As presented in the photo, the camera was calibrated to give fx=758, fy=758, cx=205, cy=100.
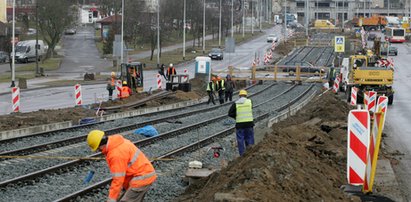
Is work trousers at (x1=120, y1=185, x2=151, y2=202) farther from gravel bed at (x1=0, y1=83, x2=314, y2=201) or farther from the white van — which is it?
the white van

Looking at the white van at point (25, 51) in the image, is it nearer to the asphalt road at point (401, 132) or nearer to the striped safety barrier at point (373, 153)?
the asphalt road at point (401, 132)

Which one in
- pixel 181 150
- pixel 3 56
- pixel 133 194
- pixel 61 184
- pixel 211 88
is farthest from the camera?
pixel 3 56

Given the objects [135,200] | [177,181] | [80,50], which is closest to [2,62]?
[80,50]

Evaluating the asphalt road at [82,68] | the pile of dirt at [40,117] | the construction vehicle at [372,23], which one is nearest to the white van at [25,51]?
Answer: the asphalt road at [82,68]

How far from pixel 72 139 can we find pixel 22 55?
195ft

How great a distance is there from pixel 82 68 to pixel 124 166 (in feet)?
215

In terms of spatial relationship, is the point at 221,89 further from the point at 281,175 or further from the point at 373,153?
the point at 281,175

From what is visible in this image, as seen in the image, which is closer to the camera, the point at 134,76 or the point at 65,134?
the point at 65,134

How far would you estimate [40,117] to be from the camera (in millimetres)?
27359

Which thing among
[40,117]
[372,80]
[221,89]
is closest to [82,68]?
[221,89]

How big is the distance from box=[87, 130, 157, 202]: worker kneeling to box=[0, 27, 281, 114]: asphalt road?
2561cm

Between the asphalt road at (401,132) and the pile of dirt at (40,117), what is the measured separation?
11.2 m

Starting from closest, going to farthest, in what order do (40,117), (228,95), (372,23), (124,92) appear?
(40,117) → (124,92) → (228,95) → (372,23)

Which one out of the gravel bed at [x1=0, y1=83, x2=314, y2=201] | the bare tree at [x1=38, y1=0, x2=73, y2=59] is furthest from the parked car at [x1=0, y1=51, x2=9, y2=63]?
the gravel bed at [x1=0, y1=83, x2=314, y2=201]
